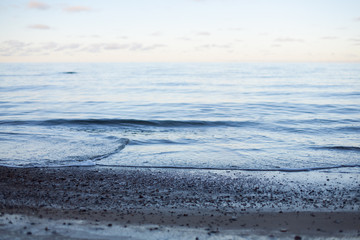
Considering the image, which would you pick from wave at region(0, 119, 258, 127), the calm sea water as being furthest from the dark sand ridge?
wave at region(0, 119, 258, 127)

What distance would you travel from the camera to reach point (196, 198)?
5727 millimetres

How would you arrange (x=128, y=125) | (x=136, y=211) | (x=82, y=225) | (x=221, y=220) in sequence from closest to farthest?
(x=82, y=225)
(x=221, y=220)
(x=136, y=211)
(x=128, y=125)

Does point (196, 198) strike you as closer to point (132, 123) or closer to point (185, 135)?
point (185, 135)

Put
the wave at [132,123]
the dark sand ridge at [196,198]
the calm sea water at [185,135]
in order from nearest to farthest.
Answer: the dark sand ridge at [196,198] → the calm sea water at [185,135] → the wave at [132,123]

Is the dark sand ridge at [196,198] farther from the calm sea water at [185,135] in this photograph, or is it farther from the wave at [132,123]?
the wave at [132,123]

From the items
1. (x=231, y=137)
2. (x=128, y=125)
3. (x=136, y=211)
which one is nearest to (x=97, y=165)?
(x=136, y=211)

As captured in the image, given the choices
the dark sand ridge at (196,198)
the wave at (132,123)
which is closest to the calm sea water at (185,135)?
the wave at (132,123)

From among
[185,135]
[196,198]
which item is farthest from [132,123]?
[196,198]

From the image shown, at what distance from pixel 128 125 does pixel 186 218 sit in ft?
37.2

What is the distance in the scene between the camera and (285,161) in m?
8.77

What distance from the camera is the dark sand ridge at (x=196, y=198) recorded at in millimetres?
4611

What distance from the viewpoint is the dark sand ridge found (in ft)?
15.1

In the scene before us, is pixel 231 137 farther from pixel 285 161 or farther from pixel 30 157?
pixel 30 157

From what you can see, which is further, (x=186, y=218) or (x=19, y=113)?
(x=19, y=113)
